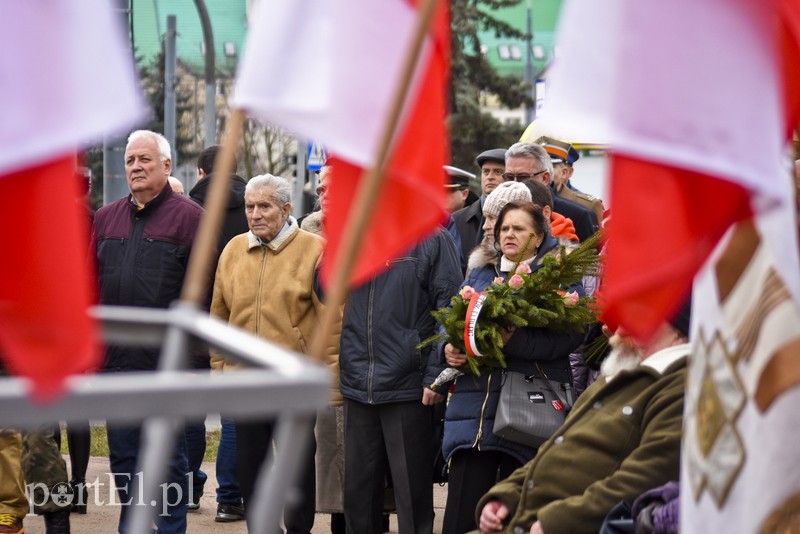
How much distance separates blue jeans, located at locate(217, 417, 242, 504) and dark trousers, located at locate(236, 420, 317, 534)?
2.45 feet

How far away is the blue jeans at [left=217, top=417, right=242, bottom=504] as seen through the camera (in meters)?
7.68

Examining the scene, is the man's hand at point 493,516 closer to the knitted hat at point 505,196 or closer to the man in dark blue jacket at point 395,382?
the man in dark blue jacket at point 395,382

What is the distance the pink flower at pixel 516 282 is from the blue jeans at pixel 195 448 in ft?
9.59

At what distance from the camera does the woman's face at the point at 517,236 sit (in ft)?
19.4

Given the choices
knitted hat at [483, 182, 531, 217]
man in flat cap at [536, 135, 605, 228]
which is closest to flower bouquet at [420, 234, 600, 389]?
knitted hat at [483, 182, 531, 217]

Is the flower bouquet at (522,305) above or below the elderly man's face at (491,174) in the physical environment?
below

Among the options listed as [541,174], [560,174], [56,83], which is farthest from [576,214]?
[56,83]

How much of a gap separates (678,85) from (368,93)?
0.48m

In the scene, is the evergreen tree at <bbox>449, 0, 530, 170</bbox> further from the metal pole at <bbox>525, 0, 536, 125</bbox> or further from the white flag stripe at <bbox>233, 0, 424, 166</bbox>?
the white flag stripe at <bbox>233, 0, 424, 166</bbox>

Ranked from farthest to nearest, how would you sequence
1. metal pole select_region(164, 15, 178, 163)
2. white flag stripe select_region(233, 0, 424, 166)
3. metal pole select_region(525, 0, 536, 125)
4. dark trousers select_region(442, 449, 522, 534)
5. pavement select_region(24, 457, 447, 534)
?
1. metal pole select_region(525, 0, 536, 125)
2. metal pole select_region(164, 15, 178, 163)
3. pavement select_region(24, 457, 447, 534)
4. dark trousers select_region(442, 449, 522, 534)
5. white flag stripe select_region(233, 0, 424, 166)

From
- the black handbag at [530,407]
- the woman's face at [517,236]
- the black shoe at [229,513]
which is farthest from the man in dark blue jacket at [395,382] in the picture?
the black shoe at [229,513]

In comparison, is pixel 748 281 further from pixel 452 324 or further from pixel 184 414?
pixel 452 324

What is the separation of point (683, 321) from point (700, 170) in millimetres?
2518

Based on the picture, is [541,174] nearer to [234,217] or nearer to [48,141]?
[234,217]
